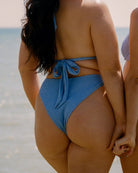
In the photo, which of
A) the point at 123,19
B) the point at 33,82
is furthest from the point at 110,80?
the point at 123,19

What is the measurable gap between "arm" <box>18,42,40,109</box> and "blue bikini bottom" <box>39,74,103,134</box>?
30 centimetres

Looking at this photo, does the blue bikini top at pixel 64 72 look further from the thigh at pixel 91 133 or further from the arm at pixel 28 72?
the arm at pixel 28 72

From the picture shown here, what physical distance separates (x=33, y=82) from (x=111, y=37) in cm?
68

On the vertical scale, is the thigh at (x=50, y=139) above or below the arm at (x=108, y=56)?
below

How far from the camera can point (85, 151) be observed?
1895 mm

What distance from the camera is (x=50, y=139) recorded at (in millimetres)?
2008

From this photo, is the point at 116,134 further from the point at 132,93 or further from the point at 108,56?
the point at 108,56

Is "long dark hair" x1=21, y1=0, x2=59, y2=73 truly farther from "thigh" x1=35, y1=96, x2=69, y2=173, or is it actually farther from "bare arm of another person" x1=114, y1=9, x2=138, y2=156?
"bare arm of another person" x1=114, y1=9, x2=138, y2=156

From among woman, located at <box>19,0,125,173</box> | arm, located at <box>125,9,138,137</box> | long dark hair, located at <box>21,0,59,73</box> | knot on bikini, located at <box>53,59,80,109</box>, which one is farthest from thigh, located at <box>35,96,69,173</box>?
arm, located at <box>125,9,138,137</box>

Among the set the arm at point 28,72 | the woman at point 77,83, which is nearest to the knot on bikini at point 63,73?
the woman at point 77,83

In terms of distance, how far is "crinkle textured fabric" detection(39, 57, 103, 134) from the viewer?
6.36ft

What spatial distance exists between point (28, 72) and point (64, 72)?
0.37m

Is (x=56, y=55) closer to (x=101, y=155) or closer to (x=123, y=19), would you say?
(x=101, y=155)

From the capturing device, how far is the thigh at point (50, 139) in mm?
1995
